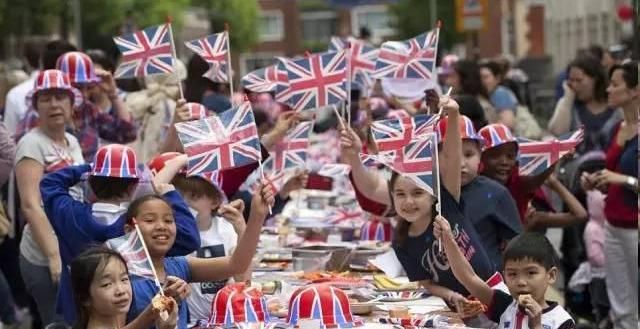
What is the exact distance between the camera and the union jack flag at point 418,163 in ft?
24.0

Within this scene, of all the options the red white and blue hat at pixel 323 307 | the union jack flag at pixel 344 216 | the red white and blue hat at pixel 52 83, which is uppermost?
the red white and blue hat at pixel 52 83

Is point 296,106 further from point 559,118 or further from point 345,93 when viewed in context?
point 559,118

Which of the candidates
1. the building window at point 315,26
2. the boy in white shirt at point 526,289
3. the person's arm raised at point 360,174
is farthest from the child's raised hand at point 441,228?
the building window at point 315,26

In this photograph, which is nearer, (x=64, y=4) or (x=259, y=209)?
(x=259, y=209)

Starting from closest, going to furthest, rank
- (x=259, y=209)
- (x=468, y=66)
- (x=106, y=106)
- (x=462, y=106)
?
(x=259, y=209) → (x=462, y=106) → (x=106, y=106) → (x=468, y=66)

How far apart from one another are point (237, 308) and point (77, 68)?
4.41 meters

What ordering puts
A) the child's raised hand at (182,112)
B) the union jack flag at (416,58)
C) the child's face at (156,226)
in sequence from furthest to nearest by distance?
1. the union jack flag at (416,58)
2. the child's raised hand at (182,112)
3. the child's face at (156,226)

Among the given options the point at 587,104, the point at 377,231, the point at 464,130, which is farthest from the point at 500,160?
the point at 587,104

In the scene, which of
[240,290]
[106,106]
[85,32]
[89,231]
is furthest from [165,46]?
[85,32]

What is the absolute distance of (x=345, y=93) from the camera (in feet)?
33.2

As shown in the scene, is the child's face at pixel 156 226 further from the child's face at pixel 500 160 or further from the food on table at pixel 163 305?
the child's face at pixel 500 160

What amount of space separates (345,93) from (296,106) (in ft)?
1.04

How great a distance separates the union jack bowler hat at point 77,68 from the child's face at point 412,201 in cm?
357

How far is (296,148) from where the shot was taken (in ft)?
34.0
